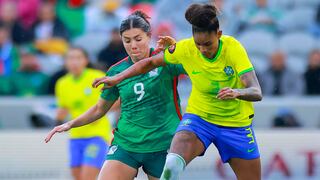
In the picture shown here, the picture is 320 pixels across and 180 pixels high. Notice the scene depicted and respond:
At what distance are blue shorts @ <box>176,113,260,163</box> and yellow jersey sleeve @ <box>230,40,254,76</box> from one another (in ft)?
1.78

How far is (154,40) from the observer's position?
14250 millimetres

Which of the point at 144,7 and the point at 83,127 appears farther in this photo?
the point at 144,7

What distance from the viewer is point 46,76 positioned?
1381 centimetres

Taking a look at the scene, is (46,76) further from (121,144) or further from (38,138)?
(121,144)

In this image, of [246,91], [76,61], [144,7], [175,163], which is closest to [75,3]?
[144,7]

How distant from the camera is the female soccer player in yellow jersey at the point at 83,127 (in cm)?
1017

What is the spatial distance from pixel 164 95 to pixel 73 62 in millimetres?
3363

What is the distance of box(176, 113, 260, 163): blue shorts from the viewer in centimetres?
708

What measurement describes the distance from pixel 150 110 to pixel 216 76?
2.68ft

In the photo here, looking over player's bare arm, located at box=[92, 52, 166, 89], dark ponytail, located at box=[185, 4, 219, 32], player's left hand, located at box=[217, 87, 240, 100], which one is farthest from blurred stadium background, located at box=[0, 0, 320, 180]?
player's left hand, located at box=[217, 87, 240, 100]

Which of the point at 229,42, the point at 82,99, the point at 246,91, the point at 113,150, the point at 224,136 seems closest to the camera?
the point at 246,91

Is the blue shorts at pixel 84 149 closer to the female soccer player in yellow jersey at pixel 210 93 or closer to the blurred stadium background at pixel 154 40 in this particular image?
the blurred stadium background at pixel 154 40

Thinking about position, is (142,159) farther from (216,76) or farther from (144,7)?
(144,7)

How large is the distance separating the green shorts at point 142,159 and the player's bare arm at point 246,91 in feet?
3.85
